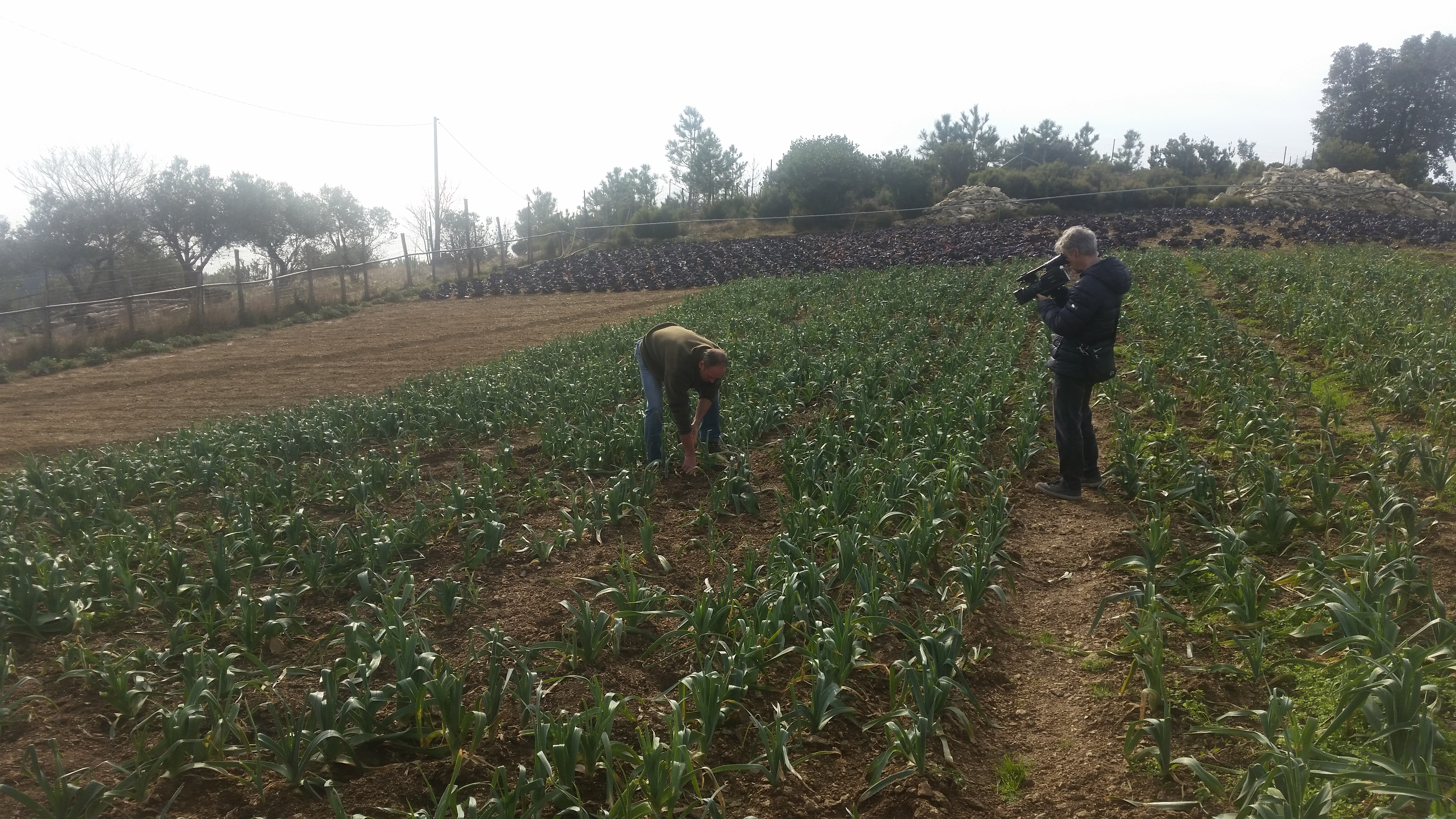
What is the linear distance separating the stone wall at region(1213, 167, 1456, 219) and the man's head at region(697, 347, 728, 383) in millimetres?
34206

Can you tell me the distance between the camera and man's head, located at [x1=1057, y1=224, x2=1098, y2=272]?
17.5 ft

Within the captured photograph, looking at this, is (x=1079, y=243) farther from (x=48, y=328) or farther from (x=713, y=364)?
(x=48, y=328)

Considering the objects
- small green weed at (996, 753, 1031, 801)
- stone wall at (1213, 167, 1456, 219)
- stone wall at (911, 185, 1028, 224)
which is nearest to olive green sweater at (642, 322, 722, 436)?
small green weed at (996, 753, 1031, 801)

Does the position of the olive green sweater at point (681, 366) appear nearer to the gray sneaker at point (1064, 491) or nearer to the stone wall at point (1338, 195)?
the gray sneaker at point (1064, 491)

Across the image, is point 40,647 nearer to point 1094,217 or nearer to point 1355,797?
point 1355,797

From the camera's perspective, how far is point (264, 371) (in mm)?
14906

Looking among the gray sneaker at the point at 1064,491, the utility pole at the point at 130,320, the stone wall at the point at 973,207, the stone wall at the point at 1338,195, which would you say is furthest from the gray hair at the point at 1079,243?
the stone wall at the point at 1338,195

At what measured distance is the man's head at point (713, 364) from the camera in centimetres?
555

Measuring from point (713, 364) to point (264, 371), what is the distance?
12.5 m

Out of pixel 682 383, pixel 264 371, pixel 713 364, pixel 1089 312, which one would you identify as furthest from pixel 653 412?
pixel 264 371


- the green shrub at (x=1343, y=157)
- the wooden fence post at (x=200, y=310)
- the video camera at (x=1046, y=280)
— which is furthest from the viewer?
the green shrub at (x=1343, y=157)

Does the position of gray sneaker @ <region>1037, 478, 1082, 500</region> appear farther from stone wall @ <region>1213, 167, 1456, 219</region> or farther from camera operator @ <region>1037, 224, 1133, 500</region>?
stone wall @ <region>1213, 167, 1456, 219</region>

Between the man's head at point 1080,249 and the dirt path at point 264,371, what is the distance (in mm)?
10297

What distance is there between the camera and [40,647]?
408 centimetres
